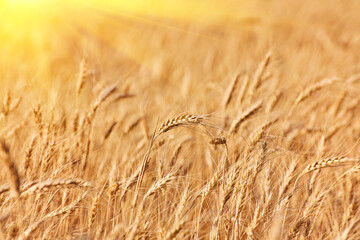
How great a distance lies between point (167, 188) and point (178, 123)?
34cm

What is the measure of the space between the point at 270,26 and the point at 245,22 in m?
0.38

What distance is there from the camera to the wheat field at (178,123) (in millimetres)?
1309

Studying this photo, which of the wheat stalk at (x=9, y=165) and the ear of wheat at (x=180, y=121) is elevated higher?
the ear of wheat at (x=180, y=121)

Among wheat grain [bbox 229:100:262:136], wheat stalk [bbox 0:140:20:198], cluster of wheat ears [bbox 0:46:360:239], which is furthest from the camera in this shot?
wheat grain [bbox 229:100:262:136]

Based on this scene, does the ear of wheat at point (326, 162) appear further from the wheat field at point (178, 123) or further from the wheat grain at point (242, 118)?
the wheat grain at point (242, 118)

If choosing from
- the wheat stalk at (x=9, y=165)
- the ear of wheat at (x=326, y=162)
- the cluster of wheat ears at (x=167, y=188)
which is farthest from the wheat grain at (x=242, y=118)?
the wheat stalk at (x=9, y=165)

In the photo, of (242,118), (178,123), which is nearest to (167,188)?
(178,123)

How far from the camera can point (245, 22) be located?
5176 mm

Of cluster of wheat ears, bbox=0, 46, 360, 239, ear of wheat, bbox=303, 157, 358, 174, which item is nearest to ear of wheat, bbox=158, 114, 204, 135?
cluster of wheat ears, bbox=0, 46, 360, 239

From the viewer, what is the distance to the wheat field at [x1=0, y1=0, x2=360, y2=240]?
1.31 m

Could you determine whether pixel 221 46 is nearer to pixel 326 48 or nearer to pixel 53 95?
pixel 326 48

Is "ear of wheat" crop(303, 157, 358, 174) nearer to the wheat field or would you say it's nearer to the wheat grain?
the wheat field

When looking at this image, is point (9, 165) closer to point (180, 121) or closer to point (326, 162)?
point (180, 121)

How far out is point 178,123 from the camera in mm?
1276
